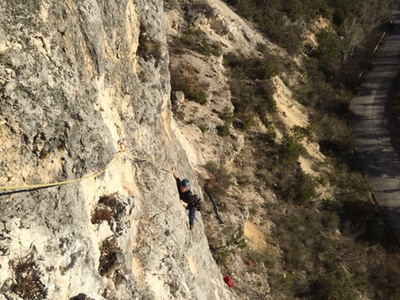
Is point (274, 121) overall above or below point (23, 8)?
below

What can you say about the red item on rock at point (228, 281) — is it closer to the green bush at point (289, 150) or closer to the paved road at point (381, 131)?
the green bush at point (289, 150)

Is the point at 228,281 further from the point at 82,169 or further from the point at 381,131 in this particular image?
the point at 381,131

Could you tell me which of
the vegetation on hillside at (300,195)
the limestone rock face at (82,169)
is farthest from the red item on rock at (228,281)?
the limestone rock face at (82,169)

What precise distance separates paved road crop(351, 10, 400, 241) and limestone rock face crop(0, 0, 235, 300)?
21173 millimetres

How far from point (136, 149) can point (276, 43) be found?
27.8 m

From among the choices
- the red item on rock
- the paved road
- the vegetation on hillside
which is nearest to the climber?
the red item on rock

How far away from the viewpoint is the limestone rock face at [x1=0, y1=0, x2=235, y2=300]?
6.43 metres

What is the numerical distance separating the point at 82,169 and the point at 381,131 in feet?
108

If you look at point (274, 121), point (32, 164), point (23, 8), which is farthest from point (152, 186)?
point (274, 121)

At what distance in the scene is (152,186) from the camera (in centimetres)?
1098

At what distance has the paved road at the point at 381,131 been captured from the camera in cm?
2933

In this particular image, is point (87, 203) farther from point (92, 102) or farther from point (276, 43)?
point (276, 43)


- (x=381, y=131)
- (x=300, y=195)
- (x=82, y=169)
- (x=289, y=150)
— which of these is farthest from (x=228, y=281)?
(x=381, y=131)

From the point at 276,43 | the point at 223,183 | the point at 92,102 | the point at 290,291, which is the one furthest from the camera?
the point at 276,43
